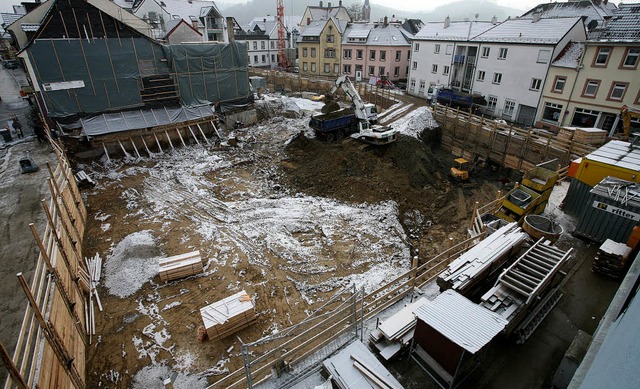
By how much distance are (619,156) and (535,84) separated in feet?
65.0

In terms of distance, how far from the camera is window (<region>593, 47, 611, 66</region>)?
82.4 feet

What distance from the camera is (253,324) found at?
11570 millimetres

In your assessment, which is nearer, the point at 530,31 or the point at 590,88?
the point at 590,88

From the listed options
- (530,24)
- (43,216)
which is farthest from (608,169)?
(530,24)

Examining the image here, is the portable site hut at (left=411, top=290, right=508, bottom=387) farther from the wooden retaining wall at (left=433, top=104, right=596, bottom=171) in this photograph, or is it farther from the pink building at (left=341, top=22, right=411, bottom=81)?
the pink building at (left=341, top=22, right=411, bottom=81)

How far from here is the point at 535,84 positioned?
1172 inches

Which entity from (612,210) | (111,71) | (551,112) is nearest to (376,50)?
(551,112)

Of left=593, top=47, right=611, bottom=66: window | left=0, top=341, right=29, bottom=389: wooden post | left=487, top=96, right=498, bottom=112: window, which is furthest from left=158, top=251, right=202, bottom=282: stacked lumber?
left=487, top=96, right=498, bottom=112: window

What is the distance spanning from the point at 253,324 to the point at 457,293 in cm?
716

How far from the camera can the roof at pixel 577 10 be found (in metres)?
31.5

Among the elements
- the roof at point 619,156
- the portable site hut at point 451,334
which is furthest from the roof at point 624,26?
the portable site hut at point 451,334

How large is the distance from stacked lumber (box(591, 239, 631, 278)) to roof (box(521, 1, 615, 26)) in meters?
30.6

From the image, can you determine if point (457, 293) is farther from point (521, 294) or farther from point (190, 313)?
point (190, 313)

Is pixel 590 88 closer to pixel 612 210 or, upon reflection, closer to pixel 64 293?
pixel 612 210
